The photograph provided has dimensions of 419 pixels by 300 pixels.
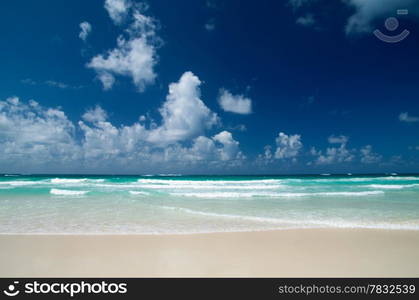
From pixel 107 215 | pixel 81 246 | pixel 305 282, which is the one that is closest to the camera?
pixel 305 282

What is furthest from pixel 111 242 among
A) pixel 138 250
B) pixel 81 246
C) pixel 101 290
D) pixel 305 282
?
pixel 305 282

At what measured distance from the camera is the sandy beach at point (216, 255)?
3.71m

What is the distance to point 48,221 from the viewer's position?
715 cm

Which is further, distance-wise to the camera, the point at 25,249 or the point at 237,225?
the point at 237,225

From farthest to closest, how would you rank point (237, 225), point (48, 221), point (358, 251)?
point (48, 221), point (237, 225), point (358, 251)

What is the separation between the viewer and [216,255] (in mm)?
4328

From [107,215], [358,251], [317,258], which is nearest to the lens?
[317,258]

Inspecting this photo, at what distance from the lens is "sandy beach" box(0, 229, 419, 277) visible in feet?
12.2

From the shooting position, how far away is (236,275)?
358 cm

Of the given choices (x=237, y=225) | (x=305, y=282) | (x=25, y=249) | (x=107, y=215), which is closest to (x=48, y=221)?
(x=107, y=215)

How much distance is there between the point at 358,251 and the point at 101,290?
15.0 feet

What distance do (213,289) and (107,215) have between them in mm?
6108

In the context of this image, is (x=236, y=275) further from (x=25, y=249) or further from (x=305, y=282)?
(x=25, y=249)

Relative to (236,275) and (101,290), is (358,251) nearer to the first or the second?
(236,275)
